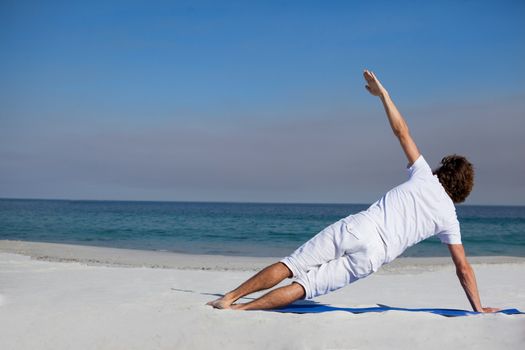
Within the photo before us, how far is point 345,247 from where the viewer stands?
402 centimetres

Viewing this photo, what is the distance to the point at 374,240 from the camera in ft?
13.1

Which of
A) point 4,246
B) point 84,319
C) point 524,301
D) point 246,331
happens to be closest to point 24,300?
point 84,319

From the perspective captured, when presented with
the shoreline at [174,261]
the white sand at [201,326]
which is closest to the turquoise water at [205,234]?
the shoreline at [174,261]

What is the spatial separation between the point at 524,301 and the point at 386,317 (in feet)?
8.55

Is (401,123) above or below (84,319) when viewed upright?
above

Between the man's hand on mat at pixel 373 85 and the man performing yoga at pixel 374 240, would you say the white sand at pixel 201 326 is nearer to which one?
the man performing yoga at pixel 374 240

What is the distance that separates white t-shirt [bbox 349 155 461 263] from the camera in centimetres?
405

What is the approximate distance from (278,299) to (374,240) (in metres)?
0.88

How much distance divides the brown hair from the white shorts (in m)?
0.75

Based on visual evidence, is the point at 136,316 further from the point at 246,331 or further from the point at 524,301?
the point at 524,301

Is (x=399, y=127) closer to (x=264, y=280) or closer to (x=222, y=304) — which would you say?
(x=264, y=280)

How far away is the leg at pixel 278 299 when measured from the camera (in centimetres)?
407

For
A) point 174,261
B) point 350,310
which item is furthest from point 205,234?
point 350,310

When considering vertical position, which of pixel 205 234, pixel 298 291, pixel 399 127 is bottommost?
pixel 205 234
